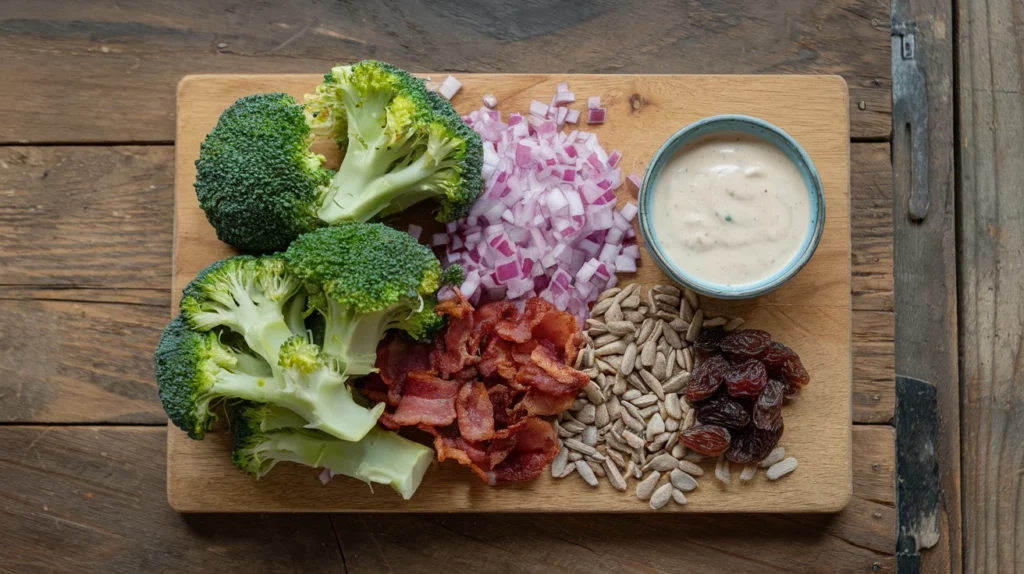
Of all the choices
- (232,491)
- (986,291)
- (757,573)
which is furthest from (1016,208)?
(232,491)

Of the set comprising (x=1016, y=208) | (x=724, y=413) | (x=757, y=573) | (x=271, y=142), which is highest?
(x=271, y=142)

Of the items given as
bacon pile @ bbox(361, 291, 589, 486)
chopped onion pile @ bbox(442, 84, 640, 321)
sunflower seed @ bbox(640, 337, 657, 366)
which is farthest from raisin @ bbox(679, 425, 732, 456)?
chopped onion pile @ bbox(442, 84, 640, 321)

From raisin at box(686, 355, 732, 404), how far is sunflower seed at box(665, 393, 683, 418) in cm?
4

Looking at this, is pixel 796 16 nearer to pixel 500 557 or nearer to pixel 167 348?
pixel 500 557

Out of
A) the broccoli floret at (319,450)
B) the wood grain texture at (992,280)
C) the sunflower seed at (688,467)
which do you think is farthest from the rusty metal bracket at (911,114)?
the broccoli floret at (319,450)

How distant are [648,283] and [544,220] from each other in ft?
1.11

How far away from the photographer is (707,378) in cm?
203

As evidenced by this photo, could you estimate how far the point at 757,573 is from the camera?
2182mm

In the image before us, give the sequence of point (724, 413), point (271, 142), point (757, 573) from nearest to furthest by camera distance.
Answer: point (271, 142), point (724, 413), point (757, 573)

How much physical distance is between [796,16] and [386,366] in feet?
5.09

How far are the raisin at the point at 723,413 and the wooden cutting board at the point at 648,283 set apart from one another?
0.43 ft

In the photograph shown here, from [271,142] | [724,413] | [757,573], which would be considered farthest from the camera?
[757,573]

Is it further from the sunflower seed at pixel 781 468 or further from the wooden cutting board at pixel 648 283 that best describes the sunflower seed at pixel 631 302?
the sunflower seed at pixel 781 468

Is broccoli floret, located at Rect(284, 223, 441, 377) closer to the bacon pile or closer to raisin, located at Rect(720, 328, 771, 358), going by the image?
the bacon pile
